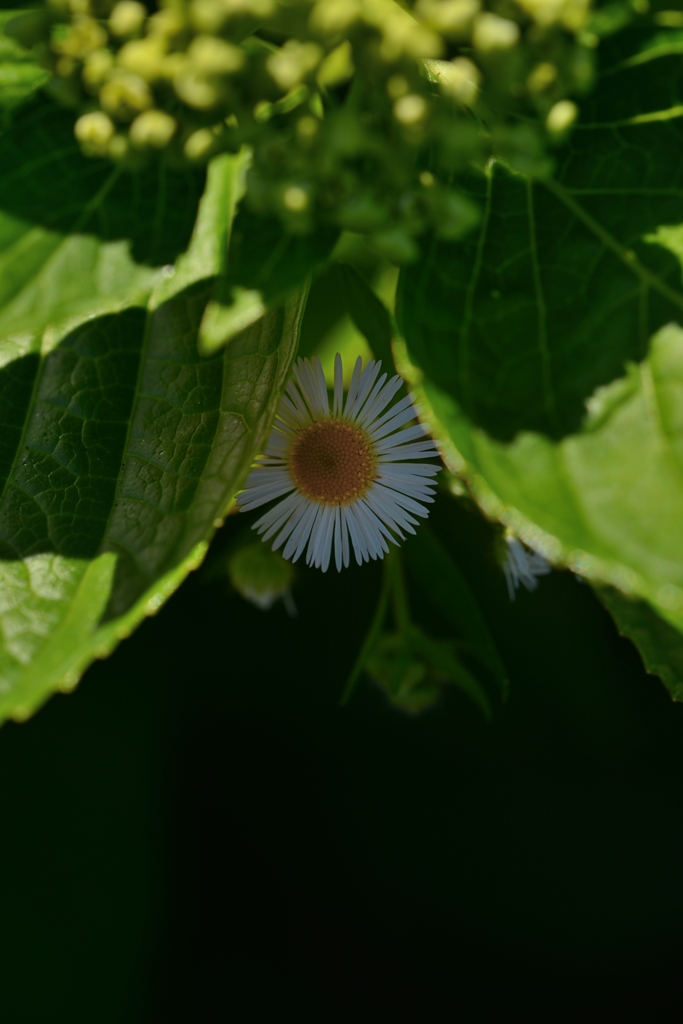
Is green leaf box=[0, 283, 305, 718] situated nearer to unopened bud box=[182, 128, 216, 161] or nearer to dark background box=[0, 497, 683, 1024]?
unopened bud box=[182, 128, 216, 161]

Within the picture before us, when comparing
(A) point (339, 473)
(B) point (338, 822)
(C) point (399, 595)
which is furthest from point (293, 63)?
(B) point (338, 822)

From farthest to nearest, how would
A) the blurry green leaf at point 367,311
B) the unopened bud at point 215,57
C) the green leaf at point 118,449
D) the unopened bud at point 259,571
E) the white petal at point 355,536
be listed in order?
the unopened bud at point 259,571
the white petal at point 355,536
the blurry green leaf at point 367,311
the green leaf at point 118,449
the unopened bud at point 215,57

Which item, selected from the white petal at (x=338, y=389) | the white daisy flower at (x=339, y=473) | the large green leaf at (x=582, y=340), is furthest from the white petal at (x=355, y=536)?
the large green leaf at (x=582, y=340)

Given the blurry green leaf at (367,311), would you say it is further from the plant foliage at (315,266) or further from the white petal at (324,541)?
the white petal at (324,541)

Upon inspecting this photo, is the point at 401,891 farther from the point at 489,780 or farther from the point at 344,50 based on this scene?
the point at 344,50

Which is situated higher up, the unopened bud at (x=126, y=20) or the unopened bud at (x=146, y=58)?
the unopened bud at (x=126, y=20)

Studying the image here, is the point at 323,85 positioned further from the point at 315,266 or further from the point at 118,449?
the point at 118,449

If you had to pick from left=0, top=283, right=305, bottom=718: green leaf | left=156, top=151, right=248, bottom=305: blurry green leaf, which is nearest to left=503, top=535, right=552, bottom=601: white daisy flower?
left=0, top=283, right=305, bottom=718: green leaf
